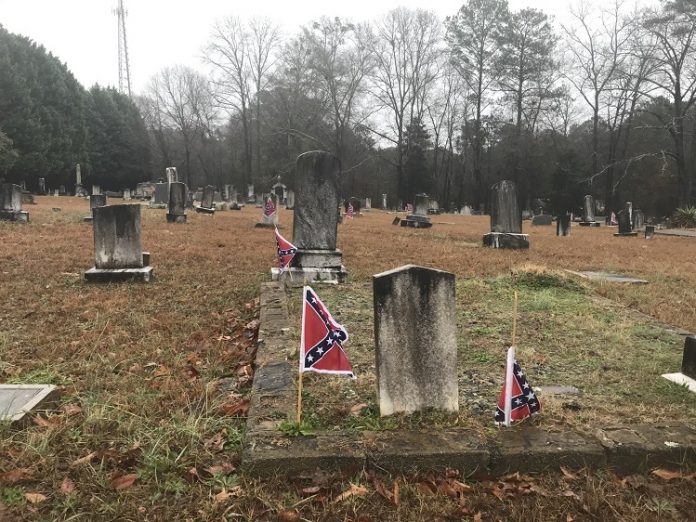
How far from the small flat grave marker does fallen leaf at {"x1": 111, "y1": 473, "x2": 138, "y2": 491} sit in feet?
3.00

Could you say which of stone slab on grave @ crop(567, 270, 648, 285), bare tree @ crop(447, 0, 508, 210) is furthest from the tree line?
stone slab on grave @ crop(567, 270, 648, 285)

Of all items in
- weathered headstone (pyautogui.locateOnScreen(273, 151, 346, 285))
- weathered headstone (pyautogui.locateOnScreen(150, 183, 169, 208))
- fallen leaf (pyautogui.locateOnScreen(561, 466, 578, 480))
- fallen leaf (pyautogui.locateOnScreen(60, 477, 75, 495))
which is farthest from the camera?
weathered headstone (pyautogui.locateOnScreen(150, 183, 169, 208))

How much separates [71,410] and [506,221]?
1204 centimetres

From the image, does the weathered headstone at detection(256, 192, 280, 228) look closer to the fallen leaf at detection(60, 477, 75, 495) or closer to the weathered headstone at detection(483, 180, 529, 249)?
the weathered headstone at detection(483, 180, 529, 249)

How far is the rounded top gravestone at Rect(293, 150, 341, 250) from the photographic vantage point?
784 cm

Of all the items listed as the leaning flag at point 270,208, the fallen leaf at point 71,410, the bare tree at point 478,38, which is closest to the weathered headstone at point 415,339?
the fallen leaf at point 71,410

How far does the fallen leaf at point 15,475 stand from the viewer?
8.13ft

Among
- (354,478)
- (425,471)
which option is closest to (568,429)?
(425,471)

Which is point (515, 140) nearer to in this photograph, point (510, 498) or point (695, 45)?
point (695, 45)

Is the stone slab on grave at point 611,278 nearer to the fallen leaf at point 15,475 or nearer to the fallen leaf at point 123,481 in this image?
the fallen leaf at point 123,481

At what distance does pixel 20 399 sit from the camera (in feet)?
10.7

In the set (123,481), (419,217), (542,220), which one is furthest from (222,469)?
(542,220)

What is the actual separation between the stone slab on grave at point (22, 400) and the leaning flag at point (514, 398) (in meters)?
2.82

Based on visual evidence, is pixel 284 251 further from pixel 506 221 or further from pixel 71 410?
pixel 506 221
